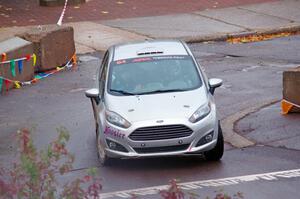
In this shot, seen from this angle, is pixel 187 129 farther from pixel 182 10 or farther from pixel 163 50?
pixel 182 10

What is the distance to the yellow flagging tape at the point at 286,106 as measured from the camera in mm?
14891

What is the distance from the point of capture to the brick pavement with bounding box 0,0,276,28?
26344 mm

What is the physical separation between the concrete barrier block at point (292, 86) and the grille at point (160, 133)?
350cm

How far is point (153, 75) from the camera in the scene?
13.3m

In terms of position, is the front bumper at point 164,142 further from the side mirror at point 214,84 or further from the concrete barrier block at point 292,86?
the concrete barrier block at point 292,86

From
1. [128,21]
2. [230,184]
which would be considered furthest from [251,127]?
[128,21]

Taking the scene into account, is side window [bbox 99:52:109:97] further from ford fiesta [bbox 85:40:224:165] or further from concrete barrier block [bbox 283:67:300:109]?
concrete barrier block [bbox 283:67:300:109]

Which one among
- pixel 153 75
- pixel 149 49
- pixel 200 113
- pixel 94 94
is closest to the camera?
pixel 200 113

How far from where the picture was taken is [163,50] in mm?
13836

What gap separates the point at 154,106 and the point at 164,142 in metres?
0.67

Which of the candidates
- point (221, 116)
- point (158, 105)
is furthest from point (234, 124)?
point (158, 105)

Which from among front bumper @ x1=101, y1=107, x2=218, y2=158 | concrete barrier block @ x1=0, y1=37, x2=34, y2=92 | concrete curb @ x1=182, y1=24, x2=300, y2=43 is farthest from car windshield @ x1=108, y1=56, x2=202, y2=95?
concrete curb @ x1=182, y1=24, x2=300, y2=43

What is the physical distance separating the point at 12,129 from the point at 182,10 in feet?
42.0

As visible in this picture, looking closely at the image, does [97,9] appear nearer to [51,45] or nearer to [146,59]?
[51,45]
